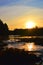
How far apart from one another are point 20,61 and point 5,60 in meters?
1.77

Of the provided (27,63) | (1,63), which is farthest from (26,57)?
(1,63)

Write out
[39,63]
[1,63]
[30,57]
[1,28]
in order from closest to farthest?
[1,63]
[39,63]
[30,57]
[1,28]

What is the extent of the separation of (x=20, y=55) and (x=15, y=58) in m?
1.38

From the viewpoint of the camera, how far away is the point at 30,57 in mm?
30328

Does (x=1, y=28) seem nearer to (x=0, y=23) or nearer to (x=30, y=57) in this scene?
(x=0, y=23)

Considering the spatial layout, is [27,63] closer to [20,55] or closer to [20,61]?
[20,61]

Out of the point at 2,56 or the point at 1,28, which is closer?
the point at 2,56

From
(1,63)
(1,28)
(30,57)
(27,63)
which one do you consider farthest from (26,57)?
(1,28)

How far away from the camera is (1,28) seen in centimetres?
16150

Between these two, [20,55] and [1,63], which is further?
[20,55]

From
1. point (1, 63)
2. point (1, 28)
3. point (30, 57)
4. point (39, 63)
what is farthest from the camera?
point (1, 28)

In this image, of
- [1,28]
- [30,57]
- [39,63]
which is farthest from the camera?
[1,28]

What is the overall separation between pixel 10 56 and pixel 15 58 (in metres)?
0.99

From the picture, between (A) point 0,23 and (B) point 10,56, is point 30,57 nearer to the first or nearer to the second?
(B) point 10,56
